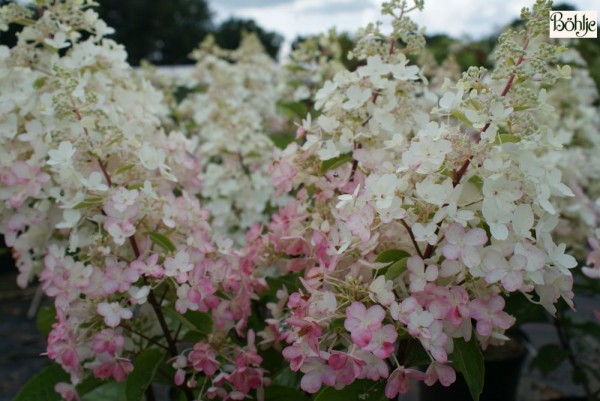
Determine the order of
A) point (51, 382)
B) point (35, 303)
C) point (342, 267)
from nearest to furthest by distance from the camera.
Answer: point (342, 267), point (51, 382), point (35, 303)

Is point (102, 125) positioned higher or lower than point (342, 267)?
higher

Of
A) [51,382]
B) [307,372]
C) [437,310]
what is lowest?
[51,382]

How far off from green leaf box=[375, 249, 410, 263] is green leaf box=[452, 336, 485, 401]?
0.51 ft

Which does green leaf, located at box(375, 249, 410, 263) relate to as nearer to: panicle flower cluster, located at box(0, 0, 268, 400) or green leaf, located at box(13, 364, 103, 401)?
panicle flower cluster, located at box(0, 0, 268, 400)

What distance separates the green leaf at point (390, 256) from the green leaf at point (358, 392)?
0.66ft

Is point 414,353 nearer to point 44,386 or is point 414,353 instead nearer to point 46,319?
point 44,386

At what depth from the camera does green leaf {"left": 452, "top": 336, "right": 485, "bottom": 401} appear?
920 mm

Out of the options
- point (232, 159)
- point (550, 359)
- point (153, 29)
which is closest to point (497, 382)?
point (550, 359)

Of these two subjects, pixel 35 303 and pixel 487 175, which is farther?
pixel 35 303

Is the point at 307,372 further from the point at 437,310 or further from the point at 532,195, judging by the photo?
the point at 532,195

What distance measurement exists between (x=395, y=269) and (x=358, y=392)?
0.22 metres

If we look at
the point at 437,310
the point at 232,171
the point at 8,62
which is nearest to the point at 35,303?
the point at 232,171

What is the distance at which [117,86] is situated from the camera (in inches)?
56.1

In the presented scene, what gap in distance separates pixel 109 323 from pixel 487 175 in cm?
64
